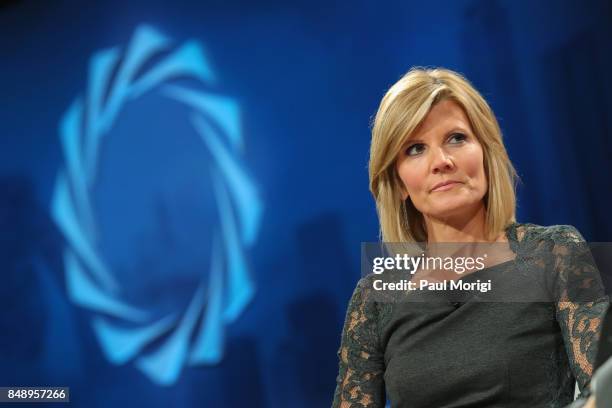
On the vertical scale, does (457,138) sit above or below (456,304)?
above

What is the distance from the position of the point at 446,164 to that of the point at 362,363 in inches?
17.8

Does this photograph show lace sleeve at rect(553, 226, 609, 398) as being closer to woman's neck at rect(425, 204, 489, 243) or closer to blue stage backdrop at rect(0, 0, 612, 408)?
woman's neck at rect(425, 204, 489, 243)

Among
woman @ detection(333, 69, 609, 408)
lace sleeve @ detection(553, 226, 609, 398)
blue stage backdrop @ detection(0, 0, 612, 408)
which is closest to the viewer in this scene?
lace sleeve @ detection(553, 226, 609, 398)

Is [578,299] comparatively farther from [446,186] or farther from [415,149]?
[415,149]

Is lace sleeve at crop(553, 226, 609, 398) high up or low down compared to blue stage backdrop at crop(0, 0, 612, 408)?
Answer: down

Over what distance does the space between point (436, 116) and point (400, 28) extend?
1396 millimetres

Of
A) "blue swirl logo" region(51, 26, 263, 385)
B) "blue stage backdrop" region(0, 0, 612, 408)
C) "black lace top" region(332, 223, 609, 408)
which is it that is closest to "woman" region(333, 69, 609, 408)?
"black lace top" region(332, 223, 609, 408)

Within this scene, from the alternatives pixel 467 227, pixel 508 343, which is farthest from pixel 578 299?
pixel 467 227

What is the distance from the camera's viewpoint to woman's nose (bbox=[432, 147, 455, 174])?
4.74ft

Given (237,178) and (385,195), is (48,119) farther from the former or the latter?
(385,195)

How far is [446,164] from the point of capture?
4.74 feet

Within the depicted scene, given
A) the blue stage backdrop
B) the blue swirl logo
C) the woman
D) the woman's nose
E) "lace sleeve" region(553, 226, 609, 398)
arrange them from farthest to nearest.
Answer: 1. the blue swirl logo
2. the blue stage backdrop
3. the woman's nose
4. the woman
5. "lace sleeve" region(553, 226, 609, 398)

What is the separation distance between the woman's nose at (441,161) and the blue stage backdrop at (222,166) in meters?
1.20

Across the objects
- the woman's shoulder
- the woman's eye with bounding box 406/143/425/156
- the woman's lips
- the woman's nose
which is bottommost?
the woman's shoulder
